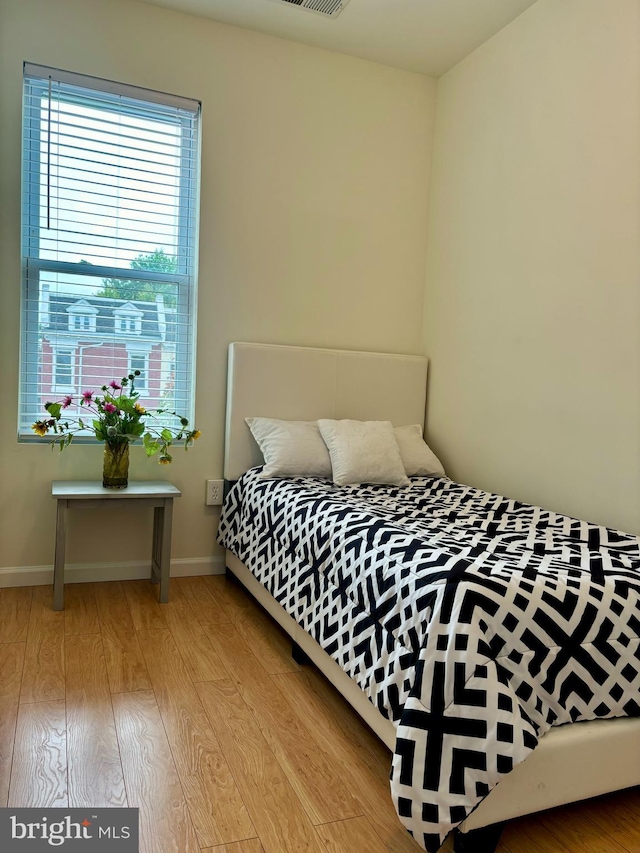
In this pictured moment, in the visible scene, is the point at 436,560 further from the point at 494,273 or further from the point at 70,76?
the point at 70,76

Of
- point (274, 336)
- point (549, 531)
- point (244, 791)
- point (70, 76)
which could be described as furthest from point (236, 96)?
point (244, 791)

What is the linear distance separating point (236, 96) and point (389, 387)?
168cm

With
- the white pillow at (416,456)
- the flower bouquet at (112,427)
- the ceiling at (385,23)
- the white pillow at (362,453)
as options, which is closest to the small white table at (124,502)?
the flower bouquet at (112,427)

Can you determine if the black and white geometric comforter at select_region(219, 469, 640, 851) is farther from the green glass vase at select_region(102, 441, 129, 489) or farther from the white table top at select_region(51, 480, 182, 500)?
the green glass vase at select_region(102, 441, 129, 489)

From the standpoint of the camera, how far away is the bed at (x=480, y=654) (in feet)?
4.66

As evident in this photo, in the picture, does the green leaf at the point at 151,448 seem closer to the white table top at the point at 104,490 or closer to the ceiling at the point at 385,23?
the white table top at the point at 104,490

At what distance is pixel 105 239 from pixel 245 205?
0.72 meters

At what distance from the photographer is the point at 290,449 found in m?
3.14

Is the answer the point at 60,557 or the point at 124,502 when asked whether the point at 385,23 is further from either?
the point at 60,557

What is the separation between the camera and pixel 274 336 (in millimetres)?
3490

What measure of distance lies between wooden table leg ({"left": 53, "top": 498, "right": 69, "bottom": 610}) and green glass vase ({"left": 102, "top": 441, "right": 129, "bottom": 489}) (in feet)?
0.74

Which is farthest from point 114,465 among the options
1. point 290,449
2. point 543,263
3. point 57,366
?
point 543,263

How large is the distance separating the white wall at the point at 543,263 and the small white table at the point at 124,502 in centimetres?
151

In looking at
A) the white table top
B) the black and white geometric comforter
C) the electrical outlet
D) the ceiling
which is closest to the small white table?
the white table top
